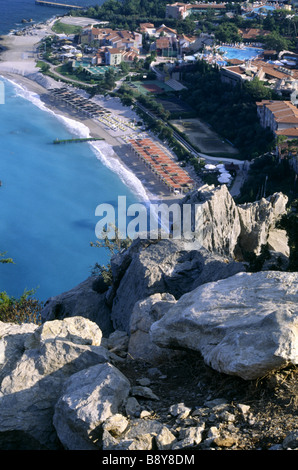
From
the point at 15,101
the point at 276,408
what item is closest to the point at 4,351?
the point at 276,408

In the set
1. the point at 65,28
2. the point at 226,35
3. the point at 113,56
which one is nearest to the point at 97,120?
the point at 113,56

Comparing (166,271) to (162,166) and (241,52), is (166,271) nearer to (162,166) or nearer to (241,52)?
(162,166)

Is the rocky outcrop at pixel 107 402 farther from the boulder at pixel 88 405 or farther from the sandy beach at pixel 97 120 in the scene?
the sandy beach at pixel 97 120

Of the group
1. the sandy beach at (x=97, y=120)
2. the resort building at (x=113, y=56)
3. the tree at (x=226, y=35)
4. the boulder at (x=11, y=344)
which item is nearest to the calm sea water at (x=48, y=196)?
the sandy beach at (x=97, y=120)

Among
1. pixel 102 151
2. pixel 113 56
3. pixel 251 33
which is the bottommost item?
pixel 102 151

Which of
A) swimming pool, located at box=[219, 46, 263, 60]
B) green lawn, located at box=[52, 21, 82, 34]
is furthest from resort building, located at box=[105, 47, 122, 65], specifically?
green lawn, located at box=[52, 21, 82, 34]
